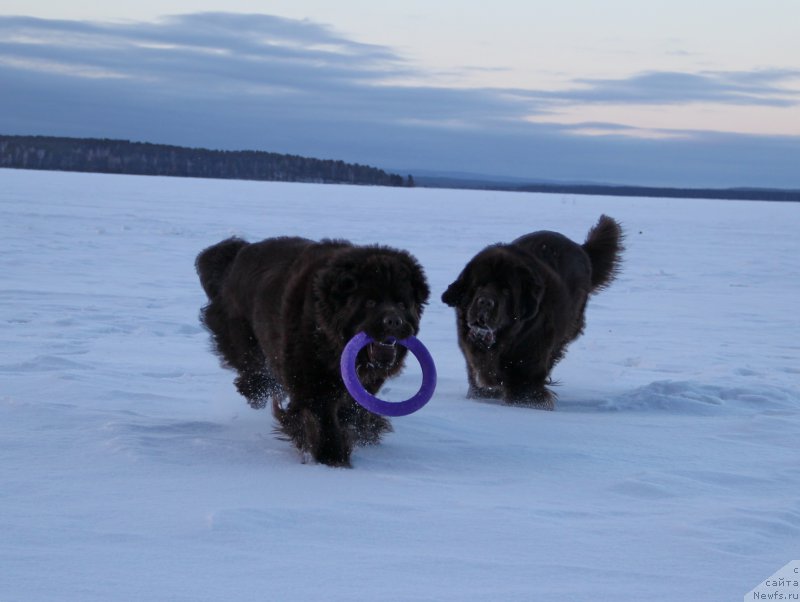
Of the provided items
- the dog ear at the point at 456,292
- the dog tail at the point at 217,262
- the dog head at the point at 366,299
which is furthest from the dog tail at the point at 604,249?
the dog head at the point at 366,299

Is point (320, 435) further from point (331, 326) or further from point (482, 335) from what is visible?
point (482, 335)

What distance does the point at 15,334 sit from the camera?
9047 mm

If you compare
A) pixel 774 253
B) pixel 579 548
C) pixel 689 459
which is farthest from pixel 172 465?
pixel 774 253

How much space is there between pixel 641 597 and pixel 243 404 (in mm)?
4210

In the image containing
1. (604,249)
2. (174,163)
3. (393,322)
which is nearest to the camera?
(393,322)

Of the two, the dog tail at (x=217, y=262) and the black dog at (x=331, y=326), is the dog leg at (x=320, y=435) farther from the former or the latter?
the dog tail at (x=217, y=262)

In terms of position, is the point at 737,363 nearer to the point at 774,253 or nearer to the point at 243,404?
the point at 243,404

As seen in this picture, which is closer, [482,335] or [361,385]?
[361,385]

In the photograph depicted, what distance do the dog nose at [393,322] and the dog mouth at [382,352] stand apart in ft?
0.29

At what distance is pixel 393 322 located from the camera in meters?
5.09

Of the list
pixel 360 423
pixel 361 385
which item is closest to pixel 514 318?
pixel 360 423

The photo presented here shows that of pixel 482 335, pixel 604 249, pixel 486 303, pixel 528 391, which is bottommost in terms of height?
pixel 528 391

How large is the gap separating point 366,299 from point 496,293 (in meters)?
2.46

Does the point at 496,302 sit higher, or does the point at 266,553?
the point at 496,302
